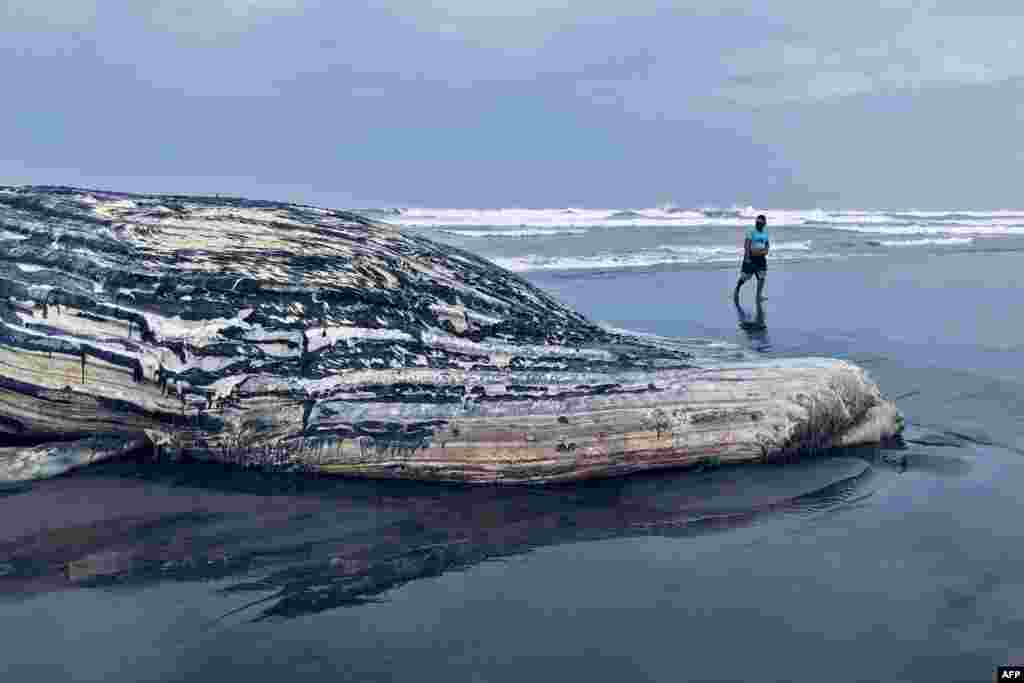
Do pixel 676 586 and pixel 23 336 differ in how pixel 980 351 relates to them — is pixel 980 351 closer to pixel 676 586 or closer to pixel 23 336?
pixel 676 586

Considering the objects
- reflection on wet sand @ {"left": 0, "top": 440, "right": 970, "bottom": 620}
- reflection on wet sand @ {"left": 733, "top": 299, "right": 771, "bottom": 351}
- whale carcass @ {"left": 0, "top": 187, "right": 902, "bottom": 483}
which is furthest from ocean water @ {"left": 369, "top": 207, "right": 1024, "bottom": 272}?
reflection on wet sand @ {"left": 0, "top": 440, "right": 970, "bottom": 620}

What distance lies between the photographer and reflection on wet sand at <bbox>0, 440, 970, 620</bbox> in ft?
11.3

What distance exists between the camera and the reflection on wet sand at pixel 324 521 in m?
3.44

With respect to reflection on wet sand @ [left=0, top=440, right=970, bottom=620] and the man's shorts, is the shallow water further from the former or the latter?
the man's shorts

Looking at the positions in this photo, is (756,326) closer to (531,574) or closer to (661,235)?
(531,574)

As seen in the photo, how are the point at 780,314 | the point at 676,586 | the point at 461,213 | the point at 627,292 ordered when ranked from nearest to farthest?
the point at 676,586 → the point at 780,314 → the point at 627,292 → the point at 461,213

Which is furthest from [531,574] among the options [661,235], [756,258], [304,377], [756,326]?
[661,235]

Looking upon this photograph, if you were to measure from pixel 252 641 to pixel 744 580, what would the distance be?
1.88 metres

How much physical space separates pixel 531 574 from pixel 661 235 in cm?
2524

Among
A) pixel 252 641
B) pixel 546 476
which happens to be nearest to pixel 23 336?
pixel 252 641

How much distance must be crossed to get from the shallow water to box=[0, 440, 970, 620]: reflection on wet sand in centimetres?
1

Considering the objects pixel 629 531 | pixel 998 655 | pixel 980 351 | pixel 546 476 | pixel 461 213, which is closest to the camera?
pixel 998 655

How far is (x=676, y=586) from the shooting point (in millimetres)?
3389


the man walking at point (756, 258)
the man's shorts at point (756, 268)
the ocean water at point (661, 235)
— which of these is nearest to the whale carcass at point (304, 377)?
the man walking at point (756, 258)
